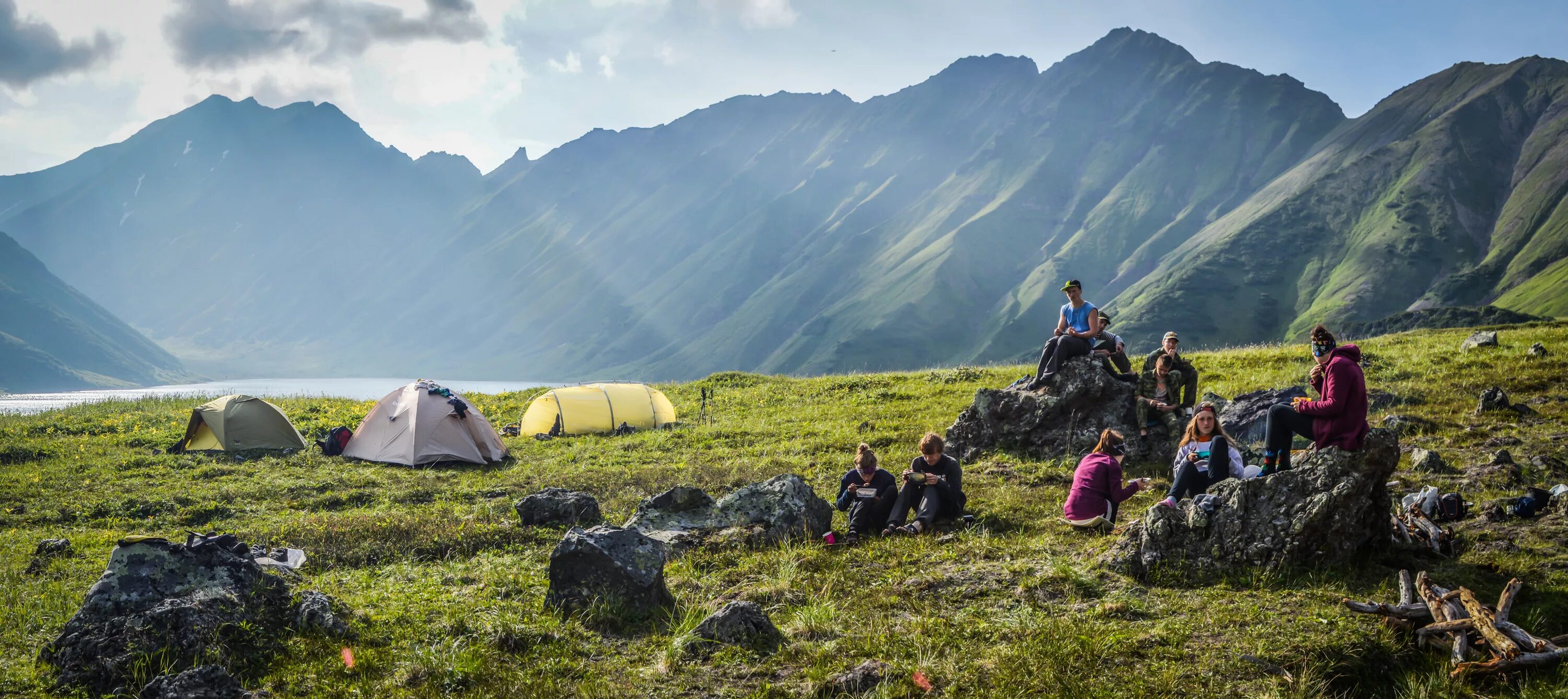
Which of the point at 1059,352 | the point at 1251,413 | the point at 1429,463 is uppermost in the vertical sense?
the point at 1059,352

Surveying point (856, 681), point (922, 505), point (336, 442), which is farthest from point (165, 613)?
point (336, 442)

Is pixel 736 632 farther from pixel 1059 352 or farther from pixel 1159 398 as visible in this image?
pixel 1159 398

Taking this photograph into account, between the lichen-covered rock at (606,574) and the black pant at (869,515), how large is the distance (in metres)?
4.14

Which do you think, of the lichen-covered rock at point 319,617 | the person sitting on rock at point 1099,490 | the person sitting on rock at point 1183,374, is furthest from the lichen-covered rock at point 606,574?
the person sitting on rock at point 1183,374

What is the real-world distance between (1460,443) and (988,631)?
13.7 m

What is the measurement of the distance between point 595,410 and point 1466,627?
80.4ft

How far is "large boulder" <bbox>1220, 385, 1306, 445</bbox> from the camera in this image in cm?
1659

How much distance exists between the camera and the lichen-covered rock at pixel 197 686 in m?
6.98

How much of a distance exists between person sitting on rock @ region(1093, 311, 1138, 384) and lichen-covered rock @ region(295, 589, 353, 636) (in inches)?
623

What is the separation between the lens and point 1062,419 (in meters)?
18.3

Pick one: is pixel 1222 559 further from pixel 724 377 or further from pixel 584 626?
pixel 724 377

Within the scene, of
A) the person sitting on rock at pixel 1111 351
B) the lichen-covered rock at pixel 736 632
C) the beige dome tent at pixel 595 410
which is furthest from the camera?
the beige dome tent at pixel 595 410

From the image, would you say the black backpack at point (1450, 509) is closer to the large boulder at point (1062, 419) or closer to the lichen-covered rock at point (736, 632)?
the large boulder at point (1062, 419)

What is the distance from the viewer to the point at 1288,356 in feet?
84.9
